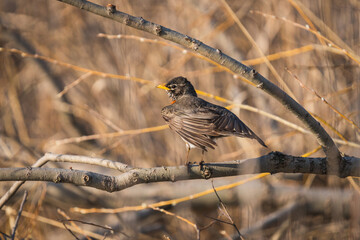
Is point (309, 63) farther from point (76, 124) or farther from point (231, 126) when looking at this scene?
point (76, 124)

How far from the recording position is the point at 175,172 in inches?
117

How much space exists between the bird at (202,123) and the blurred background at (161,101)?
71 centimetres

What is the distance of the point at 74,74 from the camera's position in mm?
9805

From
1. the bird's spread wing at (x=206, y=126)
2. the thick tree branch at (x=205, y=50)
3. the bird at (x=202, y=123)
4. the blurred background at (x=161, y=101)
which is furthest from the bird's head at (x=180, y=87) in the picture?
the thick tree branch at (x=205, y=50)

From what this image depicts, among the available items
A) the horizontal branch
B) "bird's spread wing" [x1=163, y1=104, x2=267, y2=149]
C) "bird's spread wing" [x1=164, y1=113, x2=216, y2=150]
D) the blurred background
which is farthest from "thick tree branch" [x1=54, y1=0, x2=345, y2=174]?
the blurred background

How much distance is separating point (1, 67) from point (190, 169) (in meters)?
7.60

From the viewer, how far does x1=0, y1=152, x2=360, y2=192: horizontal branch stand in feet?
9.25

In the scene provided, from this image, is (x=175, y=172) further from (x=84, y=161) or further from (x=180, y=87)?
(x=180, y=87)

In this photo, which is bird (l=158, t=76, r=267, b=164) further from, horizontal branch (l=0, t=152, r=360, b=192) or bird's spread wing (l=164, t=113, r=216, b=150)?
horizontal branch (l=0, t=152, r=360, b=192)

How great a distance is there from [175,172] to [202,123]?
832mm

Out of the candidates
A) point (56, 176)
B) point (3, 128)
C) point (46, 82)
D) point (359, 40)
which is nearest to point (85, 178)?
point (56, 176)

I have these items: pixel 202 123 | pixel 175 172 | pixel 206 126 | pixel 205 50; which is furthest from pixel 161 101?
pixel 205 50

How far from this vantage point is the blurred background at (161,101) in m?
5.39

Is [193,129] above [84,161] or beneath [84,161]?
above
